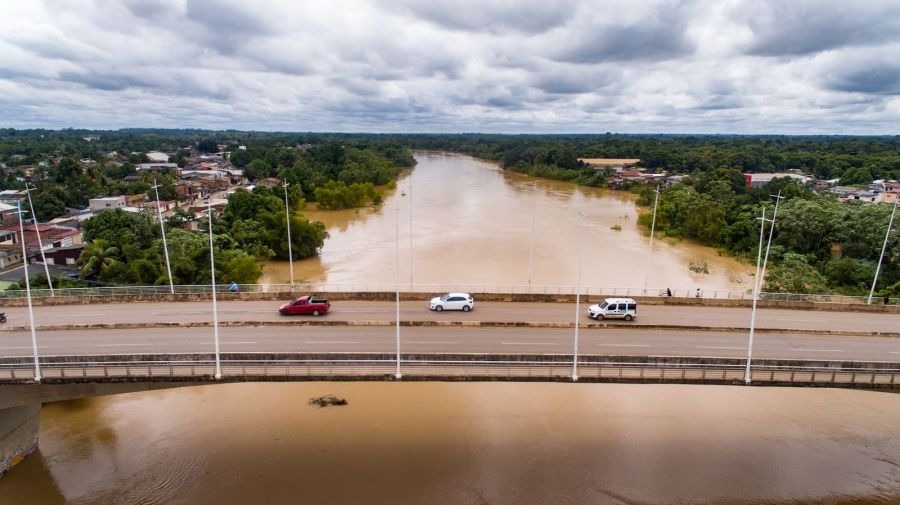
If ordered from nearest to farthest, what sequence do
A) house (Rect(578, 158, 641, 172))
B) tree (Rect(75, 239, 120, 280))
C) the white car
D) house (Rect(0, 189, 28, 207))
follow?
the white car < tree (Rect(75, 239, 120, 280)) < house (Rect(0, 189, 28, 207)) < house (Rect(578, 158, 641, 172))

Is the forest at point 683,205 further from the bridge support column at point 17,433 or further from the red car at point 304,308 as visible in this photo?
the red car at point 304,308

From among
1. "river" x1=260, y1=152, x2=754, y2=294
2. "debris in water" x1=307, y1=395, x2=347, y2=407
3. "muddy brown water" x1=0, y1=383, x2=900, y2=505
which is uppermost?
"river" x1=260, y1=152, x2=754, y2=294

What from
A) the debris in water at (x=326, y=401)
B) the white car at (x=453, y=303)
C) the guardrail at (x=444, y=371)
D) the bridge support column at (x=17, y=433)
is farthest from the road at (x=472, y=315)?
the guardrail at (x=444, y=371)

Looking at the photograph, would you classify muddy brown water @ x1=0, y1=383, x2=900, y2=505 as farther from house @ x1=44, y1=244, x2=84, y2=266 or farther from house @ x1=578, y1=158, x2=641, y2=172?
house @ x1=578, y1=158, x2=641, y2=172

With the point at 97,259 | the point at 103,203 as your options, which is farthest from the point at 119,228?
the point at 103,203

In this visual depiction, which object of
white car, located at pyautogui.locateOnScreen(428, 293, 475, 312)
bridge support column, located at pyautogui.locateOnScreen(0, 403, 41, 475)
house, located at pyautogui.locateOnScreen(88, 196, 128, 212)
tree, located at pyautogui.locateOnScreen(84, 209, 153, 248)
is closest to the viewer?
bridge support column, located at pyautogui.locateOnScreen(0, 403, 41, 475)

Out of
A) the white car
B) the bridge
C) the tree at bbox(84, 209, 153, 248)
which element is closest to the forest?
the tree at bbox(84, 209, 153, 248)

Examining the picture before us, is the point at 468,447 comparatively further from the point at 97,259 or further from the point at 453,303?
the point at 97,259
